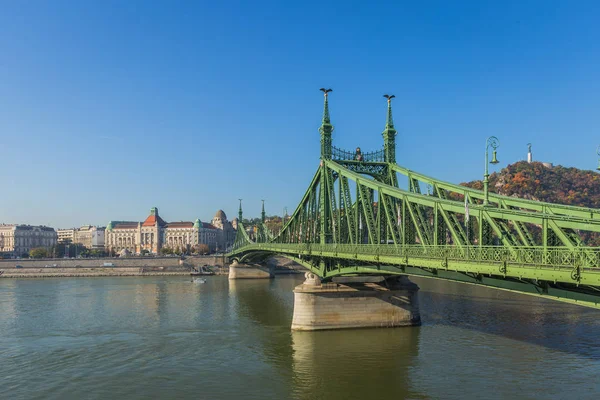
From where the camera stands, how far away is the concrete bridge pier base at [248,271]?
354ft

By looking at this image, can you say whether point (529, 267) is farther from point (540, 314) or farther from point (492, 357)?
point (540, 314)

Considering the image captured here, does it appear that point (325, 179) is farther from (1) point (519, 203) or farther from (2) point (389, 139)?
(1) point (519, 203)

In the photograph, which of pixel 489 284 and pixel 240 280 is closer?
pixel 489 284

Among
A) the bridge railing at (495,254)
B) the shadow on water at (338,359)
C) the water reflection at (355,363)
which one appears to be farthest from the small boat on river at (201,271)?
the bridge railing at (495,254)

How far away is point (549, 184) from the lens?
143 m

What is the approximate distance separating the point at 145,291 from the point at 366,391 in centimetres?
5973

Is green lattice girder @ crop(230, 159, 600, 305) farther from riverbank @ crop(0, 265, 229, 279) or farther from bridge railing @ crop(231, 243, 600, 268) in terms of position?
riverbank @ crop(0, 265, 229, 279)

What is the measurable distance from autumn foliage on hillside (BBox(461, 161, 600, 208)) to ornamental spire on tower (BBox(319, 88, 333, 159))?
94.9 m

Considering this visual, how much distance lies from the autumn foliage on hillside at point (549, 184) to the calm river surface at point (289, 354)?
283 feet

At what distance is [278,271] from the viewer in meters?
123

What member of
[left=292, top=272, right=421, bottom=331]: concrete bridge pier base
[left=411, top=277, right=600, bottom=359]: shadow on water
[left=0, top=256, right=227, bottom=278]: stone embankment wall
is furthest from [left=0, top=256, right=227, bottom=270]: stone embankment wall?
[left=292, top=272, right=421, bottom=331]: concrete bridge pier base

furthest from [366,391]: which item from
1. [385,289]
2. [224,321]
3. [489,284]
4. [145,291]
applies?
[145,291]

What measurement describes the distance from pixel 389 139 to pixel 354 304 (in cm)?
1644

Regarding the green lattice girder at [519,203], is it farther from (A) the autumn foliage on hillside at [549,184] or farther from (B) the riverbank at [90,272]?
(A) the autumn foliage on hillside at [549,184]
